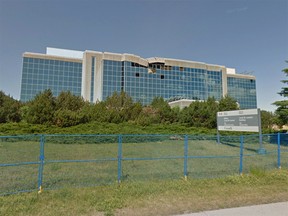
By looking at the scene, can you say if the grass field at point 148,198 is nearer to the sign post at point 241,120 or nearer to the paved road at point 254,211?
the paved road at point 254,211

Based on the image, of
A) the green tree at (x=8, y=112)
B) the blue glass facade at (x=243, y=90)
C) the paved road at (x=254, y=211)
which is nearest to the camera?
the paved road at (x=254, y=211)

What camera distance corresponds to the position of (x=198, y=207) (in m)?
4.61

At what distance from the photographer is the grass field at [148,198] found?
174 inches

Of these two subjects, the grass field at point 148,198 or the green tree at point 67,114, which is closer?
the grass field at point 148,198

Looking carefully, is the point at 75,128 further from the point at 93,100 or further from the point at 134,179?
the point at 93,100

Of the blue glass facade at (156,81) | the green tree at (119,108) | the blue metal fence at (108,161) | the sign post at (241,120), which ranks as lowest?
the blue metal fence at (108,161)

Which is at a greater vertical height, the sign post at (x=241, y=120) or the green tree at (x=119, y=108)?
the green tree at (x=119, y=108)

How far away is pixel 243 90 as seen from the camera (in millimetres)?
71625

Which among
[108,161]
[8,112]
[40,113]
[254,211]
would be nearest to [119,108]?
[40,113]

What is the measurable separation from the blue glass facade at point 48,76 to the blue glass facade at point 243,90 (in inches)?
2057

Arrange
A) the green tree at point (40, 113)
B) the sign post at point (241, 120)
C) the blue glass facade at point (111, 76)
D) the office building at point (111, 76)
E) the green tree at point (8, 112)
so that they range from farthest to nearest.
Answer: the office building at point (111, 76), the blue glass facade at point (111, 76), the green tree at point (8, 112), the green tree at point (40, 113), the sign post at point (241, 120)

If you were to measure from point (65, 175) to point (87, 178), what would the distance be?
100 cm

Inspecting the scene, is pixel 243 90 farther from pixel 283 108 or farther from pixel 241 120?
pixel 241 120

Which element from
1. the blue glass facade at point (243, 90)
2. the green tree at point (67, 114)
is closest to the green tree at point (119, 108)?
the green tree at point (67, 114)
